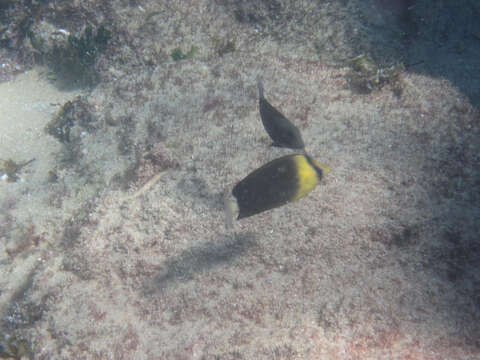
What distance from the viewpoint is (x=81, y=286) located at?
3074mm

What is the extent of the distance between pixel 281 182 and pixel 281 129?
0.66 m

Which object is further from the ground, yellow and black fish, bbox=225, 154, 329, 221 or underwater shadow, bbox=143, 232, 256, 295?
yellow and black fish, bbox=225, 154, 329, 221

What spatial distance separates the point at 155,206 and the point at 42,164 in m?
3.73

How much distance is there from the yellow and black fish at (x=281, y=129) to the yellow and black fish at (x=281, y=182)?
1.40 ft

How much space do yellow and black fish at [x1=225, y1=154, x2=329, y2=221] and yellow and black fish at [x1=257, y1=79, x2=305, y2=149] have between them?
43 centimetres

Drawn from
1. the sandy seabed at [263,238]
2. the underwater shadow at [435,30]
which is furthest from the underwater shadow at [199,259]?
the underwater shadow at [435,30]

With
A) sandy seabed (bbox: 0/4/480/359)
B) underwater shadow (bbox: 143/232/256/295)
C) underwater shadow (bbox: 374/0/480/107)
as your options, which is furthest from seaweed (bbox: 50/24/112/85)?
underwater shadow (bbox: 374/0/480/107)

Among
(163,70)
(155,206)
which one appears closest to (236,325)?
(155,206)

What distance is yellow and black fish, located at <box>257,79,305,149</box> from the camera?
2527mm

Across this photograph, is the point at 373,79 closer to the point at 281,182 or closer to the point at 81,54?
the point at 281,182

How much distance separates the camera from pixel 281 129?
8.39 feet

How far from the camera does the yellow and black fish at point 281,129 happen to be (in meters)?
2.53

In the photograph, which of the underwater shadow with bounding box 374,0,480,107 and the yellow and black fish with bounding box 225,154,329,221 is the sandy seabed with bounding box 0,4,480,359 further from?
the underwater shadow with bounding box 374,0,480,107

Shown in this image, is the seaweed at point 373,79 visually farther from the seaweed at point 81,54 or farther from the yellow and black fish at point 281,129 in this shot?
the seaweed at point 81,54
